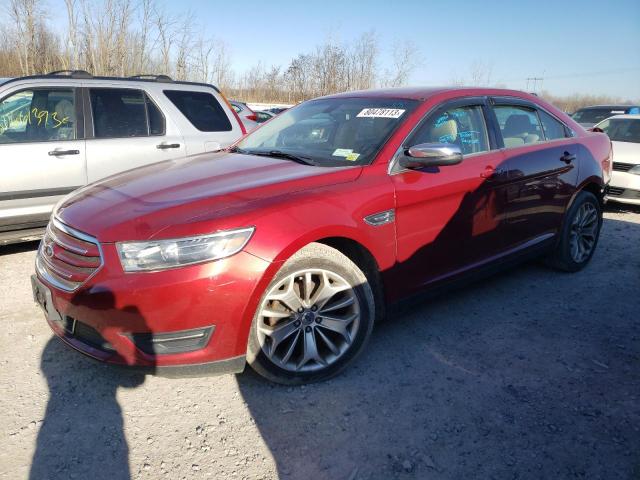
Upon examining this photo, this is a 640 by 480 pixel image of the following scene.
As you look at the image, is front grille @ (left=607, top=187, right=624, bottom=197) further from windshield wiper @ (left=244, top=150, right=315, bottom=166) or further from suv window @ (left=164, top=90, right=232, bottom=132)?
windshield wiper @ (left=244, top=150, right=315, bottom=166)

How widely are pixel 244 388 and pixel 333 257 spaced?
895mm

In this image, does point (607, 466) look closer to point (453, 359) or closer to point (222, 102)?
point (453, 359)

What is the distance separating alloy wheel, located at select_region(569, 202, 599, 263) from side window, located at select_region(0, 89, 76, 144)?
4909 mm

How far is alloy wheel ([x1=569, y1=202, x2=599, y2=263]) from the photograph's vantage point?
4.52 m

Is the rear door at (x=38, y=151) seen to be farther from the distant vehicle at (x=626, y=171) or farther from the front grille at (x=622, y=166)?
the front grille at (x=622, y=166)

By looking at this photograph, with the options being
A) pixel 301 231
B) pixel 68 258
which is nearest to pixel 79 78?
pixel 68 258

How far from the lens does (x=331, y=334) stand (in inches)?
112

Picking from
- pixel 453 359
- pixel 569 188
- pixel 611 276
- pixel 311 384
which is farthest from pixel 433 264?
pixel 611 276

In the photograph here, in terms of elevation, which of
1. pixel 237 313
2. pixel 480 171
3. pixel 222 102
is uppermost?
pixel 222 102

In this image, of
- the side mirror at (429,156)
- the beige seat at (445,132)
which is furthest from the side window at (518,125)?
the side mirror at (429,156)

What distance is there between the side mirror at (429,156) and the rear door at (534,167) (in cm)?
89

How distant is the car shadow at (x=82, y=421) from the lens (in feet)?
7.04

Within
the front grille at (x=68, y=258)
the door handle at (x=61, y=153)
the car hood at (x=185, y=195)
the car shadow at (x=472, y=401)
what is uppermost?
the door handle at (x=61, y=153)

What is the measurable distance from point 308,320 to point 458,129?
1800mm
